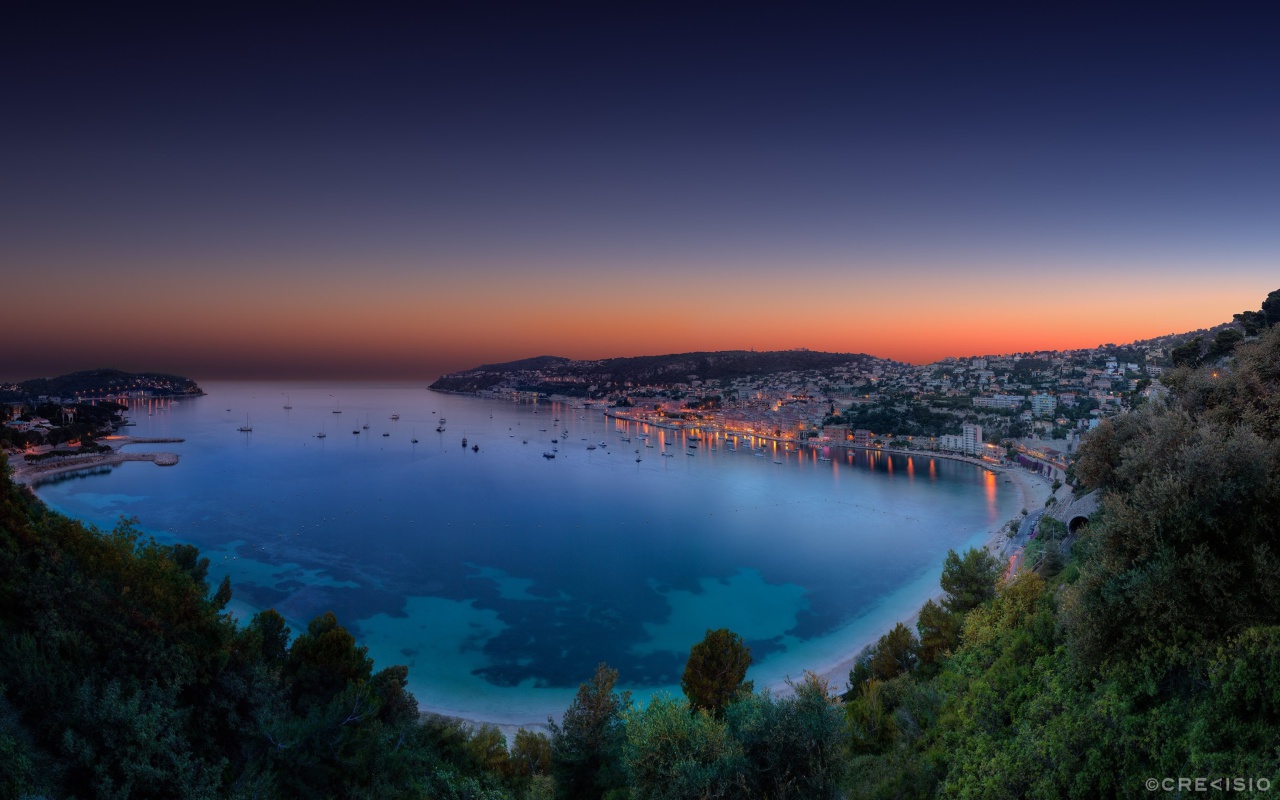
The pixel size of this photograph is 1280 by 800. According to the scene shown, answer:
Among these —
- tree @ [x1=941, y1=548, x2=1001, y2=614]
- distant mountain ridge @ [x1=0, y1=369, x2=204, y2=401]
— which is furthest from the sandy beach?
→ distant mountain ridge @ [x1=0, y1=369, x2=204, y2=401]

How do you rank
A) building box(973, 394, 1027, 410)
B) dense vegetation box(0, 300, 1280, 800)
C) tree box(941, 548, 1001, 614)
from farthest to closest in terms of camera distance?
building box(973, 394, 1027, 410)
tree box(941, 548, 1001, 614)
dense vegetation box(0, 300, 1280, 800)

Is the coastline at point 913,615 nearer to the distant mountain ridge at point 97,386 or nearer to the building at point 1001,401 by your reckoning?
the building at point 1001,401

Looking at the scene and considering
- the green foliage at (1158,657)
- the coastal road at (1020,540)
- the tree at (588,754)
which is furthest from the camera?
the coastal road at (1020,540)

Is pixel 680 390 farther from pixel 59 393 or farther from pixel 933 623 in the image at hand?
pixel 59 393

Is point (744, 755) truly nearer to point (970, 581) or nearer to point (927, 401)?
point (970, 581)

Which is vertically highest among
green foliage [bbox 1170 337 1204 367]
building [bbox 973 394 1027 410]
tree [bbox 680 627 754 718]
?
green foliage [bbox 1170 337 1204 367]

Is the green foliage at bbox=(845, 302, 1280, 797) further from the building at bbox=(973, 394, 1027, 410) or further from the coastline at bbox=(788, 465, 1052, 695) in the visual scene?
the building at bbox=(973, 394, 1027, 410)

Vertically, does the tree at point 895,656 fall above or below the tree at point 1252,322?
below

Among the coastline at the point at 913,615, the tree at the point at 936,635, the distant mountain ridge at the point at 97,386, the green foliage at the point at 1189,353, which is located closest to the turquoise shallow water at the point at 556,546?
the coastline at the point at 913,615
